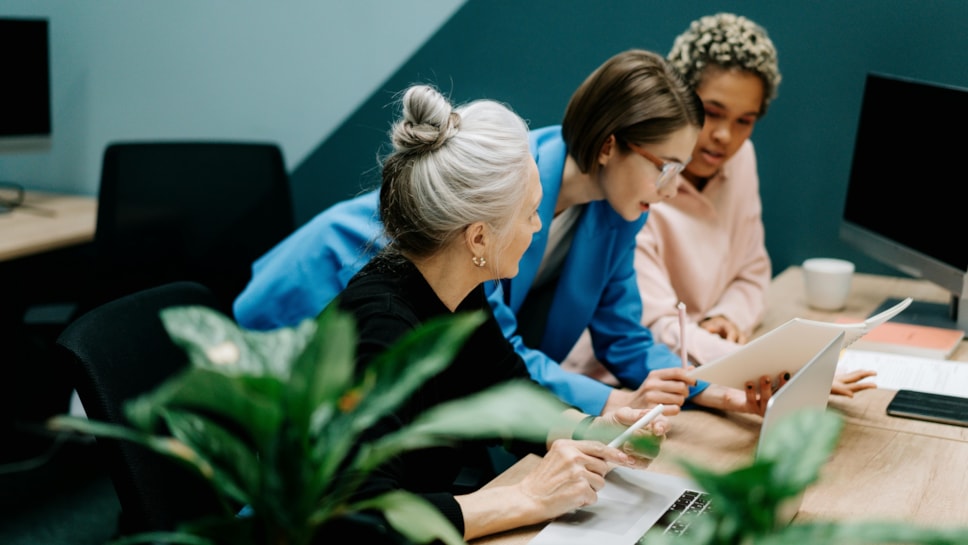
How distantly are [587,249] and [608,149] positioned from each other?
9.1 inches

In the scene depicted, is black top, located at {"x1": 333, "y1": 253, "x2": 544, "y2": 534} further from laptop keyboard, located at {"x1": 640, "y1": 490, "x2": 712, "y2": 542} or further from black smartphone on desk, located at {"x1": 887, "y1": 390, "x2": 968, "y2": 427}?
black smartphone on desk, located at {"x1": 887, "y1": 390, "x2": 968, "y2": 427}

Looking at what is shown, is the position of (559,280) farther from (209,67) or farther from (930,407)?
(209,67)

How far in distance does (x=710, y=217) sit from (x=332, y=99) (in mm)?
1325

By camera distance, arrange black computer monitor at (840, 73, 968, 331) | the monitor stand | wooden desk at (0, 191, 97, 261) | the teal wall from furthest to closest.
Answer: the teal wall → wooden desk at (0, 191, 97, 261) → the monitor stand → black computer monitor at (840, 73, 968, 331)

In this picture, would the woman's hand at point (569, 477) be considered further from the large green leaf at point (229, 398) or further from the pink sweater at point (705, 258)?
the pink sweater at point (705, 258)

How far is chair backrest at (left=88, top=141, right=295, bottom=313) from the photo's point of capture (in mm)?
2580

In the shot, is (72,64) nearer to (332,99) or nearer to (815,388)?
(332,99)

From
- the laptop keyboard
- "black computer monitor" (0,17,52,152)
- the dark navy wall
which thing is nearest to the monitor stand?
the dark navy wall

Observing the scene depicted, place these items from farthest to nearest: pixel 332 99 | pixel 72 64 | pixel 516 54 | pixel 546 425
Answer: pixel 72 64
pixel 332 99
pixel 516 54
pixel 546 425

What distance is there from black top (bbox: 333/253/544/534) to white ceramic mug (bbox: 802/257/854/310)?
0.96 meters

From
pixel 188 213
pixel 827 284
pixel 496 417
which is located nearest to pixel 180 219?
pixel 188 213

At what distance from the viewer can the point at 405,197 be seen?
57.4 inches

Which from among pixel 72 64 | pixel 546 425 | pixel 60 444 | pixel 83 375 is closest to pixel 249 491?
pixel 546 425

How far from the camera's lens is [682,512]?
130 centimetres
